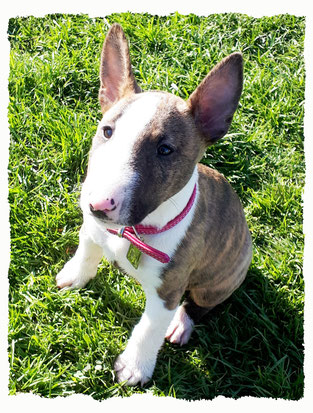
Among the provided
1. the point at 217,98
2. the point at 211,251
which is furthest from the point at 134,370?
the point at 217,98

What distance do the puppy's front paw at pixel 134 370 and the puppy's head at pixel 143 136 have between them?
1.42 m

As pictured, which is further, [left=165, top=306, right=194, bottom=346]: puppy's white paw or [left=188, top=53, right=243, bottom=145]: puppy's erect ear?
[left=165, top=306, right=194, bottom=346]: puppy's white paw

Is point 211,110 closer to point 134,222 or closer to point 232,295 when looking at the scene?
point 134,222

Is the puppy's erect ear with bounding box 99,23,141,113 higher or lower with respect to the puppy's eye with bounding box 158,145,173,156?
higher

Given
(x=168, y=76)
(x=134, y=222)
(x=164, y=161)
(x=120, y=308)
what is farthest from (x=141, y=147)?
(x=168, y=76)

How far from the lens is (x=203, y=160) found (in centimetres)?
490

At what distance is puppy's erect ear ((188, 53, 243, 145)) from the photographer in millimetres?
2896

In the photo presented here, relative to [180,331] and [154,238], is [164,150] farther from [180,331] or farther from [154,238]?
[180,331]

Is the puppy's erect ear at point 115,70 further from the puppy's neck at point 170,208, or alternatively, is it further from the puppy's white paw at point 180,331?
the puppy's white paw at point 180,331

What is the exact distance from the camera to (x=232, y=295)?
436 centimetres

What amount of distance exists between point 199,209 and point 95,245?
0.87 metres

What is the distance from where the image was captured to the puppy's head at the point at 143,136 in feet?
8.28

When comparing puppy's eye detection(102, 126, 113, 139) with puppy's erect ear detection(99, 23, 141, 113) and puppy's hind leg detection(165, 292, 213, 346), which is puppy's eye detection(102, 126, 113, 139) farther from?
puppy's hind leg detection(165, 292, 213, 346)

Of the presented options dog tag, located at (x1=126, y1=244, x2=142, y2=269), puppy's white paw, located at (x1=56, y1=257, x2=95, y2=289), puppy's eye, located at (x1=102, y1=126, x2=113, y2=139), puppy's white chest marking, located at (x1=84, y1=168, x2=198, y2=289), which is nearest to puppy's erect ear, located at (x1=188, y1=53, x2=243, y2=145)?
puppy's white chest marking, located at (x1=84, y1=168, x2=198, y2=289)
